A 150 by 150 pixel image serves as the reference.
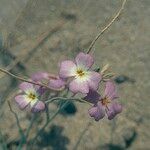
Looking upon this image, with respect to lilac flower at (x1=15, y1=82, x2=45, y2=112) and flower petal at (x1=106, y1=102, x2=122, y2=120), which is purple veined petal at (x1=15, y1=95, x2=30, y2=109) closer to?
lilac flower at (x1=15, y1=82, x2=45, y2=112)

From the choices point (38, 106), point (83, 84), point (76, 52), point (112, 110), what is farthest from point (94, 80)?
point (76, 52)

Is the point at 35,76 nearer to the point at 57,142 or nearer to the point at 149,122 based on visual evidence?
the point at 57,142

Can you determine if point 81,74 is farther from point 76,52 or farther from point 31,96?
point 76,52

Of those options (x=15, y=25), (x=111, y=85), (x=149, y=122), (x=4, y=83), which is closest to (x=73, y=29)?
(x=15, y=25)

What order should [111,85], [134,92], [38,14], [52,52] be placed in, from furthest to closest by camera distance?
[38,14] < [52,52] < [134,92] < [111,85]

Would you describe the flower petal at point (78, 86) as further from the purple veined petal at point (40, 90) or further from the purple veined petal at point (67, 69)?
the purple veined petal at point (40, 90)
